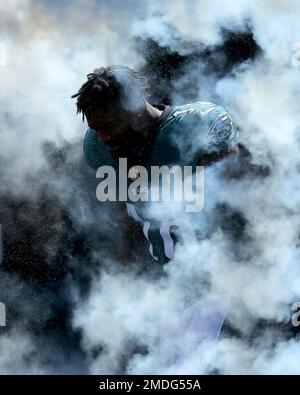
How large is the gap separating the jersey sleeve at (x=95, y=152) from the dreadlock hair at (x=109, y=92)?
0.40 meters

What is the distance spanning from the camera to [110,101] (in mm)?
3650

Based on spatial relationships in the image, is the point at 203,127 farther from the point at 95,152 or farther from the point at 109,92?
the point at 95,152

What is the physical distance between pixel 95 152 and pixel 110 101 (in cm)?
54

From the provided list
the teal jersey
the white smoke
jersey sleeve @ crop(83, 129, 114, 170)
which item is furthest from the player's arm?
jersey sleeve @ crop(83, 129, 114, 170)

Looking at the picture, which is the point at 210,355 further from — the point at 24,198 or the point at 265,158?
the point at 24,198

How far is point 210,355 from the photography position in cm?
414

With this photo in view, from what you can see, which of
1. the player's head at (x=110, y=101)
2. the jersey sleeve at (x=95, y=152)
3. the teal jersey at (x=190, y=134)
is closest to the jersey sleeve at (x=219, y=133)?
the teal jersey at (x=190, y=134)

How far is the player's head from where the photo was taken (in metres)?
3.63

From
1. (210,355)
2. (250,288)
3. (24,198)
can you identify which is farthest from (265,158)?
(24,198)

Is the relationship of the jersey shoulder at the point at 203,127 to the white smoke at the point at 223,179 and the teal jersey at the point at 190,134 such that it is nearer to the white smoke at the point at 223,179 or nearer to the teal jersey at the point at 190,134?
the teal jersey at the point at 190,134

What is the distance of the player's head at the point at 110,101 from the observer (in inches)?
143

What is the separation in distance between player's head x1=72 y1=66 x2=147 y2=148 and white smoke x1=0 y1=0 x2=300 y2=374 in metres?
0.65
